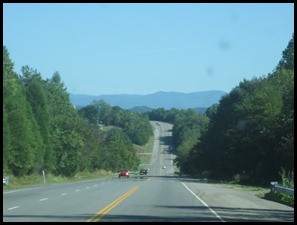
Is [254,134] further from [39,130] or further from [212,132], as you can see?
[212,132]

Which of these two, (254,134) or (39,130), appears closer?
(254,134)

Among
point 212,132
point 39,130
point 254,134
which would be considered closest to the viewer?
point 254,134

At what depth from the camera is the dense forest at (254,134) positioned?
6769 cm

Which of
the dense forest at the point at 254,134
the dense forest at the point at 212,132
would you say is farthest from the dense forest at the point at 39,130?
the dense forest at the point at 254,134

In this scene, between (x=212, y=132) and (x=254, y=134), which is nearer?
(x=254, y=134)

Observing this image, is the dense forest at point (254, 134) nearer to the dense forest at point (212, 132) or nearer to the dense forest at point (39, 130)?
the dense forest at point (212, 132)

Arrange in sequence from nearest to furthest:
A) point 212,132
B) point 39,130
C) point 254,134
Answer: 1. point 254,134
2. point 39,130
3. point 212,132

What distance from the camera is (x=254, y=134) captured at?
76125 mm

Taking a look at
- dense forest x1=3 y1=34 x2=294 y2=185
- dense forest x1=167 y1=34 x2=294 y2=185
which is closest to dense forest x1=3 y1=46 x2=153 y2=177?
dense forest x1=3 y1=34 x2=294 y2=185

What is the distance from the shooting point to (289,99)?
2625 inches

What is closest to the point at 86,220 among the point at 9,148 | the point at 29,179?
the point at 9,148

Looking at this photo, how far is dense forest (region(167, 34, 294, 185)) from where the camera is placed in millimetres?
67688

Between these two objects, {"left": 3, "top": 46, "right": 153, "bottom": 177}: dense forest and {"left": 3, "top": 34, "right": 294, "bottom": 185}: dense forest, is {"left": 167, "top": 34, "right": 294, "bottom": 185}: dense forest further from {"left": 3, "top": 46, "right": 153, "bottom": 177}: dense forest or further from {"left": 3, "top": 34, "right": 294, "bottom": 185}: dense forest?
{"left": 3, "top": 46, "right": 153, "bottom": 177}: dense forest

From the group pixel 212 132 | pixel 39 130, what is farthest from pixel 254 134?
pixel 212 132
